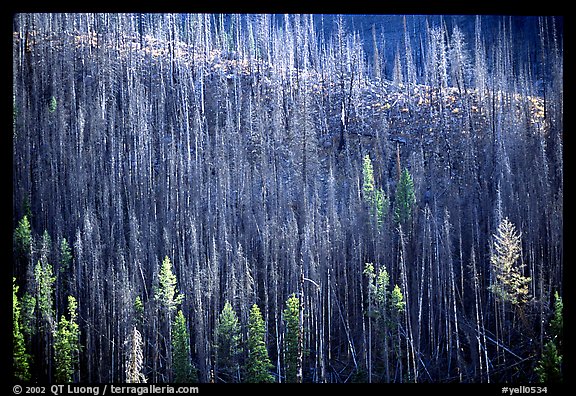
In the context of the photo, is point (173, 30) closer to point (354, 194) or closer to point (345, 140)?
point (345, 140)

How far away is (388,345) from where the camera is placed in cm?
534

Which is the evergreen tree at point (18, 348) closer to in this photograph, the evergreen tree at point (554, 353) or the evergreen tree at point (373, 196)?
the evergreen tree at point (373, 196)

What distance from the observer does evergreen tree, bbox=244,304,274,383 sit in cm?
531

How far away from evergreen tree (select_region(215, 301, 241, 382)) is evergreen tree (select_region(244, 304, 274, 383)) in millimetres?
122

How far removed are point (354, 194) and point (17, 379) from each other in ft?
12.5

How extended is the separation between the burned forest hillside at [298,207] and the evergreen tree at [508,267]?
0.02 metres

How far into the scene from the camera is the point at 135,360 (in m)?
5.30

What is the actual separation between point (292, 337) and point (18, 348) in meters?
2.69

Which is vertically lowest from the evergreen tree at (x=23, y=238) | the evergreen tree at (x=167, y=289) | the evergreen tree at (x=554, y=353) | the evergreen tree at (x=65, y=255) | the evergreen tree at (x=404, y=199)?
the evergreen tree at (x=554, y=353)

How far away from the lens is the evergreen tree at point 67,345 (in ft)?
17.2

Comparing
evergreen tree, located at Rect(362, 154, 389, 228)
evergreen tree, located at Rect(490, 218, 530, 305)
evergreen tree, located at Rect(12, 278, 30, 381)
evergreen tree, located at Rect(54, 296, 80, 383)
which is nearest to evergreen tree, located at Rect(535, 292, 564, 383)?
evergreen tree, located at Rect(490, 218, 530, 305)

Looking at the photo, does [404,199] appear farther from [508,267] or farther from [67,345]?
[67,345]

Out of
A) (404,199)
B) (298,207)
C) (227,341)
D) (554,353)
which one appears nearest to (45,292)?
(227,341)

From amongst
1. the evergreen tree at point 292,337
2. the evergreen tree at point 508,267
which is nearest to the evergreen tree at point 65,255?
the evergreen tree at point 292,337
